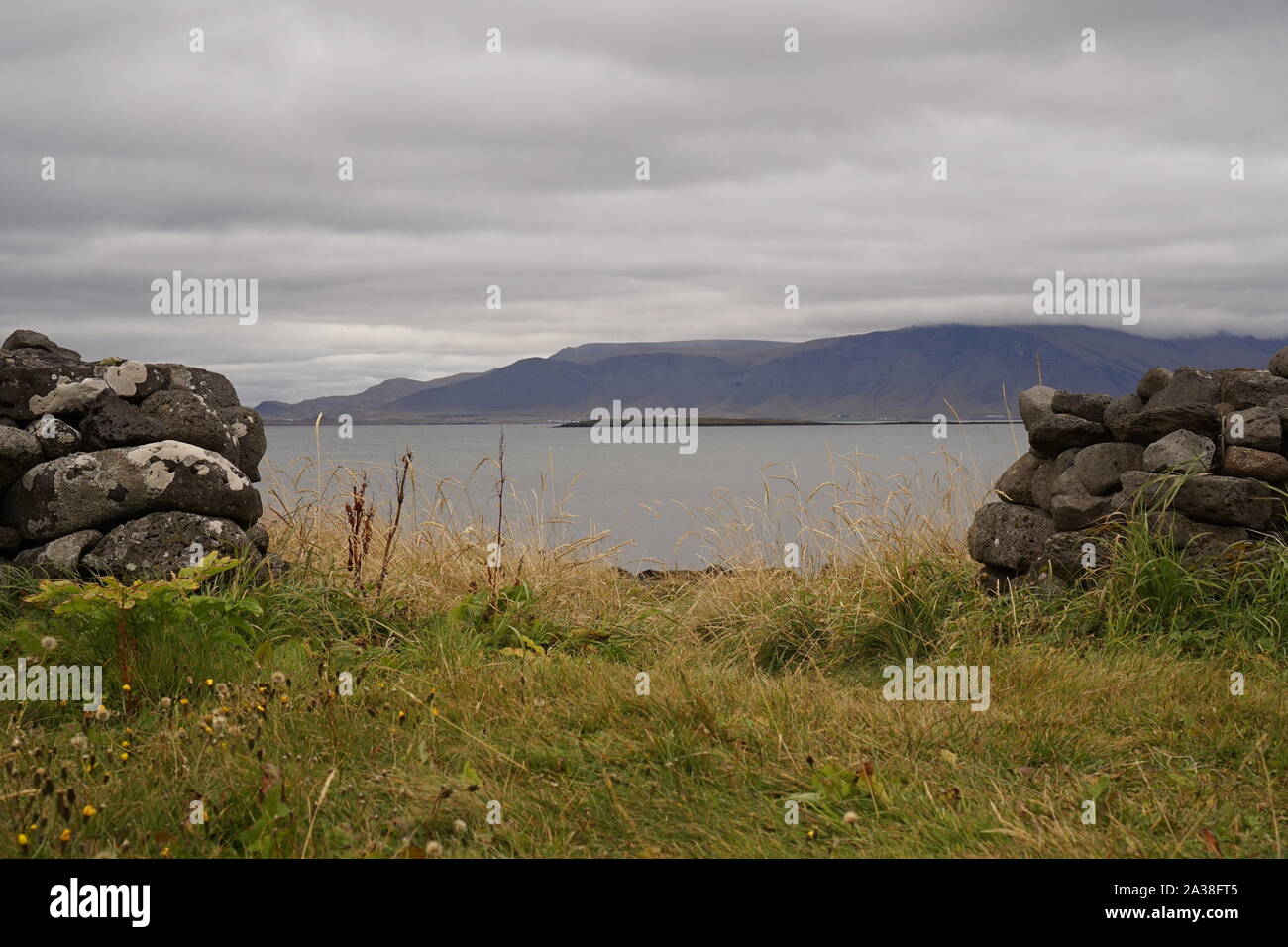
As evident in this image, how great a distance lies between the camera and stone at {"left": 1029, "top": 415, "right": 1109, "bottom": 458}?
7.29 meters

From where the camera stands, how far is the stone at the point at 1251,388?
6715 mm

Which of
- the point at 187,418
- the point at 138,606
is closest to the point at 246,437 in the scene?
the point at 187,418

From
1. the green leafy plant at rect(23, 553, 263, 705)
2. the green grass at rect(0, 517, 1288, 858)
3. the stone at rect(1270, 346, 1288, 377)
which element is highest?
the stone at rect(1270, 346, 1288, 377)

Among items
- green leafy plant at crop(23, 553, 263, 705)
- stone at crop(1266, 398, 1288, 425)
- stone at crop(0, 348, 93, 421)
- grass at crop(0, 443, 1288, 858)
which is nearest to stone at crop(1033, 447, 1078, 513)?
grass at crop(0, 443, 1288, 858)

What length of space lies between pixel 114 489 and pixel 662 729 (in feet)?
13.6

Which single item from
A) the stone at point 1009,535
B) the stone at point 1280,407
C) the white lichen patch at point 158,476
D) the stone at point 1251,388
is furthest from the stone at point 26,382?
the stone at point 1280,407

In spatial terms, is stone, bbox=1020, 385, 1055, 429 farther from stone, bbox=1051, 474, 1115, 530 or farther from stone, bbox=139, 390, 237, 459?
stone, bbox=139, 390, 237, 459

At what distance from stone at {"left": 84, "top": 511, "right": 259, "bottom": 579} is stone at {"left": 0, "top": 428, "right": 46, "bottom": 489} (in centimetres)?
74

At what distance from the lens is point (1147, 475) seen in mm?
6609

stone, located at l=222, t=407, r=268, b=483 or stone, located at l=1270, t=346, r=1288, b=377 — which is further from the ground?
stone, located at l=1270, t=346, r=1288, b=377

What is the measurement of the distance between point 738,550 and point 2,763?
615cm

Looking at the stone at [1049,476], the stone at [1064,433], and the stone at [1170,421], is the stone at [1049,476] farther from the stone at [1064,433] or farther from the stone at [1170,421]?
the stone at [1170,421]

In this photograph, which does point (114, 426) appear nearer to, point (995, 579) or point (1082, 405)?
point (995, 579)
